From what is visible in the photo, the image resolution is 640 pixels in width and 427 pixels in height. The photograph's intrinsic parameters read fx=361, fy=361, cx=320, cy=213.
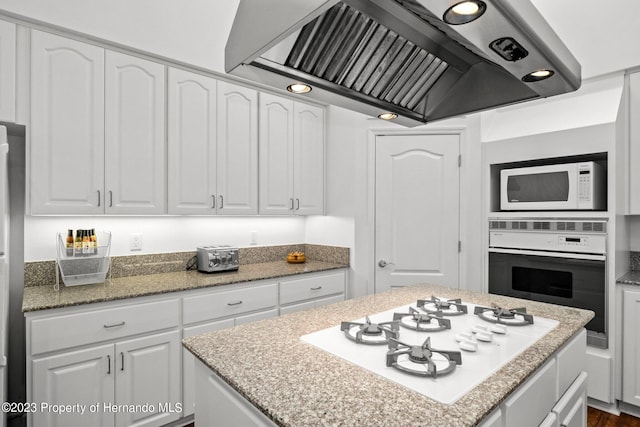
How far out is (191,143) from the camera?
2.63m

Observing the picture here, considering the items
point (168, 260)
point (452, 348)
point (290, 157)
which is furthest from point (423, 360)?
point (290, 157)

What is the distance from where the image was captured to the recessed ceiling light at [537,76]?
106cm

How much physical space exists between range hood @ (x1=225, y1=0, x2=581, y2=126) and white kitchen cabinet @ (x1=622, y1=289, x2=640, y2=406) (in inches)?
76.2

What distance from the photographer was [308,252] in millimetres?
3738

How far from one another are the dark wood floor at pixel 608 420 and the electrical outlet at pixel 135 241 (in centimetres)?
329

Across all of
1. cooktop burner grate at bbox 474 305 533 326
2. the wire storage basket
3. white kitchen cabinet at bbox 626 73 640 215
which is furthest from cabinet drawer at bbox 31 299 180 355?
white kitchen cabinet at bbox 626 73 640 215

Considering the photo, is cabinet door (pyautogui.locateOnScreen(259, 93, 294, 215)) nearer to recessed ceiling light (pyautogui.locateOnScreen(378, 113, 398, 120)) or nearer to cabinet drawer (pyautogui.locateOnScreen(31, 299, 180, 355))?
cabinet drawer (pyautogui.locateOnScreen(31, 299, 180, 355))

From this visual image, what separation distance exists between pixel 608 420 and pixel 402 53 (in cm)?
277

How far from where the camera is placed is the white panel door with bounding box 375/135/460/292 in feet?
10.2

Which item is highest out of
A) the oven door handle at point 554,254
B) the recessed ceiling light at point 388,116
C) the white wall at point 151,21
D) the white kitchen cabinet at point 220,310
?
the white wall at point 151,21

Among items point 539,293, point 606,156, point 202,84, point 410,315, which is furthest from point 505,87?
point 202,84

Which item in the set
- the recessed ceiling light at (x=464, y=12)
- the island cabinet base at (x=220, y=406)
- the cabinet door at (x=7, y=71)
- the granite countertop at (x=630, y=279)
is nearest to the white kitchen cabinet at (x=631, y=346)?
the granite countertop at (x=630, y=279)

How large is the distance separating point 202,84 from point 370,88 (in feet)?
6.03

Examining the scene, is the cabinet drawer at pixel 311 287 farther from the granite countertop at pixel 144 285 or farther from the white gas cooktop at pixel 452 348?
the white gas cooktop at pixel 452 348
